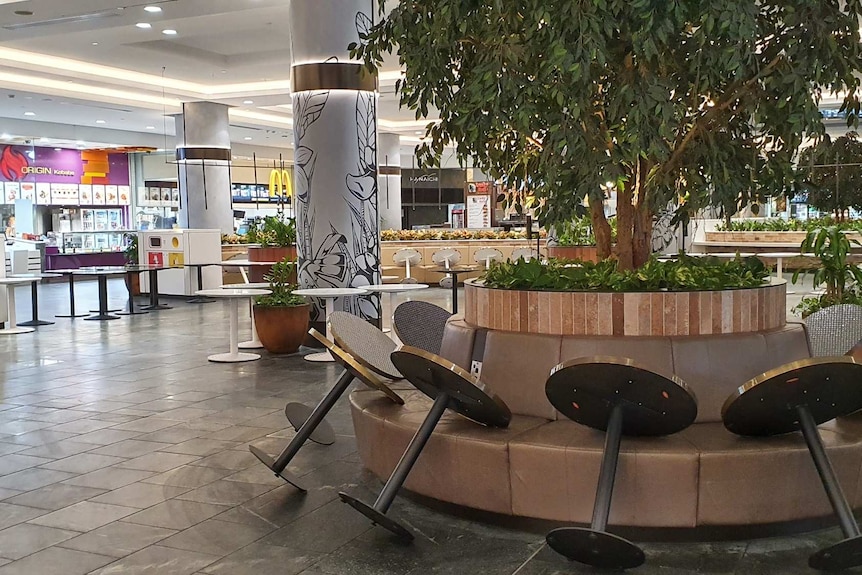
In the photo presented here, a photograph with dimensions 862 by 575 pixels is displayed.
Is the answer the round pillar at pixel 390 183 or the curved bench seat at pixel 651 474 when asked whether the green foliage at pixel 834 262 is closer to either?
the curved bench seat at pixel 651 474

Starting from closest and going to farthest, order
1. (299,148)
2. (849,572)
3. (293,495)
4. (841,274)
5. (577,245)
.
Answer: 1. (849,572)
2. (293,495)
3. (841,274)
4. (299,148)
5. (577,245)

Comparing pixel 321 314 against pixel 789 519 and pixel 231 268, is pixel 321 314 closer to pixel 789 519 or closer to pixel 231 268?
pixel 789 519

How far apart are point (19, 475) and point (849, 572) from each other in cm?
420

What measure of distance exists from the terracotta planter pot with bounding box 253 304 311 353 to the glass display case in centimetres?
1648

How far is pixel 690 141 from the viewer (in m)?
4.59

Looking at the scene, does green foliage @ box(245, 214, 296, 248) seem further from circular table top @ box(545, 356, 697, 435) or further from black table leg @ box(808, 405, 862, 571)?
black table leg @ box(808, 405, 862, 571)

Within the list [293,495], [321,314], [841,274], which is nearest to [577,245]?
[321,314]

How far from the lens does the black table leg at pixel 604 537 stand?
334 cm

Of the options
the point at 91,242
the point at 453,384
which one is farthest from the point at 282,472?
the point at 91,242

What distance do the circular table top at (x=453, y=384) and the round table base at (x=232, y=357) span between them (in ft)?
17.2

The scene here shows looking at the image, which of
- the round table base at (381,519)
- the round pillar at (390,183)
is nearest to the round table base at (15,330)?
the round table base at (381,519)

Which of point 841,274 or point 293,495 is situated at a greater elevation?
point 841,274

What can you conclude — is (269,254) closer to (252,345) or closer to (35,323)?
(35,323)

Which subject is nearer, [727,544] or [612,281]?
[727,544]
